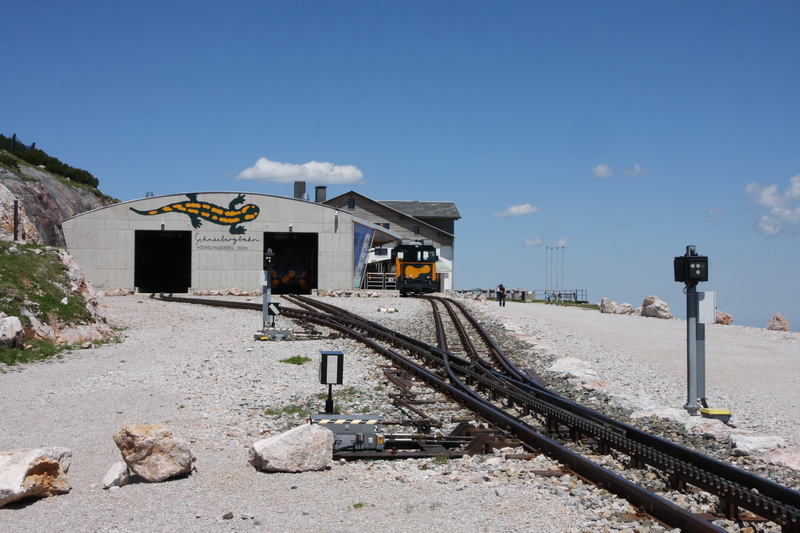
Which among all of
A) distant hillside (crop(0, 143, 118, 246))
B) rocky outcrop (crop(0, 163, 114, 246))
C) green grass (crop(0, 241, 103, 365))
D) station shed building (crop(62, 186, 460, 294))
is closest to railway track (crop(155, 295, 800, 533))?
green grass (crop(0, 241, 103, 365))

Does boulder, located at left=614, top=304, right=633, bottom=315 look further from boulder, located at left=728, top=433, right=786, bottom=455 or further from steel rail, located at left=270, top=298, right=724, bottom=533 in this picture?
boulder, located at left=728, top=433, right=786, bottom=455

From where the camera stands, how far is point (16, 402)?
9.73m

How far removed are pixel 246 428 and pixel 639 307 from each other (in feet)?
98.5

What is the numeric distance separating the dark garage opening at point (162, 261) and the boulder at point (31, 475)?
36.8 m

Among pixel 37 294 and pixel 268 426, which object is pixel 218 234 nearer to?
pixel 37 294

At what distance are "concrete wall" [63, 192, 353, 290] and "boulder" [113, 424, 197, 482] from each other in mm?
35020

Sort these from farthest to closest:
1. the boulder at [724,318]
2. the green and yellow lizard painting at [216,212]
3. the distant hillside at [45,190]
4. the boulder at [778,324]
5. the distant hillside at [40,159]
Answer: the distant hillside at [40,159] → the distant hillside at [45,190] → the green and yellow lizard painting at [216,212] → the boulder at [724,318] → the boulder at [778,324]

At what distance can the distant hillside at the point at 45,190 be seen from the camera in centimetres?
4503

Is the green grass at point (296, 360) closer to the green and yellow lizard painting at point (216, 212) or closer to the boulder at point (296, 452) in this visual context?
the boulder at point (296, 452)

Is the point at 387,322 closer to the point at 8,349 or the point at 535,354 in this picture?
the point at 535,354

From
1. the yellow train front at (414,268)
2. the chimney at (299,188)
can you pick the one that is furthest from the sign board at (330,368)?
the chimney at (299,188)

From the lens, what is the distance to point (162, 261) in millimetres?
50656

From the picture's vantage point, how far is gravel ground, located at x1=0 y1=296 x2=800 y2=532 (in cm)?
498

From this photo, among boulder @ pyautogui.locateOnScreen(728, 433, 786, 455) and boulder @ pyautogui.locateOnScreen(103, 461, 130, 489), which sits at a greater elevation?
boulder @ pyautogui.locateOnScreen(728, 433, 786, 455)
